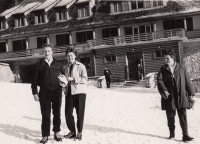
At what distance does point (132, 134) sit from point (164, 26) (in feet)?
70.8

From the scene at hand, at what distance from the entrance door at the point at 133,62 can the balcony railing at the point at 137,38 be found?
4.60 ft

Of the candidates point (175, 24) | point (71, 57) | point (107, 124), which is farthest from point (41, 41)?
point (71, 57)

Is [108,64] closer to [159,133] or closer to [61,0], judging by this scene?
[61,0]

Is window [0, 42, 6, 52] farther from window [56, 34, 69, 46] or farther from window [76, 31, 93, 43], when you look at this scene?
window [76, 31, 93, 43]

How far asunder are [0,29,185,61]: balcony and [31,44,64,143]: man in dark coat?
67.6ft

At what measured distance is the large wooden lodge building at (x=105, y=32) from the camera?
25.4m

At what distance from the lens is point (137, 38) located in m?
26.0

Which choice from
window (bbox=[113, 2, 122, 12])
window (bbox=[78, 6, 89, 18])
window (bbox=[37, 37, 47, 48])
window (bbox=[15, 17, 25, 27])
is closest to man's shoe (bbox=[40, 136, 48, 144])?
window (bbox=[113, 2, 122, 12])

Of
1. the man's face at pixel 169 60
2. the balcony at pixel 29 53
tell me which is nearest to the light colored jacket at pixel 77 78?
the man's face at pixel 169 60

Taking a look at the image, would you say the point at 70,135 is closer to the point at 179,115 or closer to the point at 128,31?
the point at 179,115

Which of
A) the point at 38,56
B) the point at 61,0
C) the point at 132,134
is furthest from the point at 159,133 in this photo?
the point at 61,0

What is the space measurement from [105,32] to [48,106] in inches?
929

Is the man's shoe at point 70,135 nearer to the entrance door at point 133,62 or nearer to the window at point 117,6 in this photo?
the entrance door at point 133,62

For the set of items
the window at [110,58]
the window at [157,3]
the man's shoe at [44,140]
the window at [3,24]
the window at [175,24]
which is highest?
the window at [157,3]
